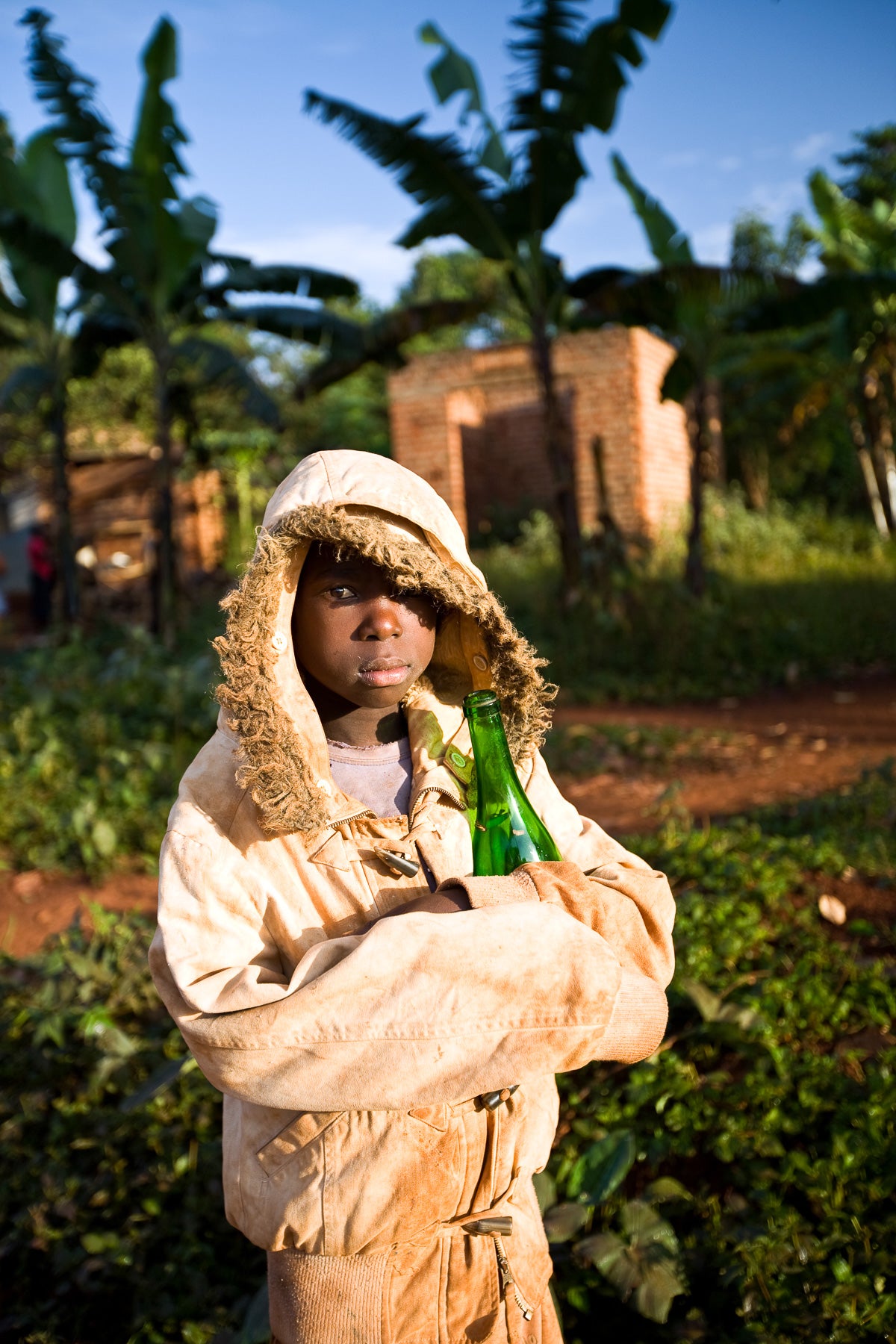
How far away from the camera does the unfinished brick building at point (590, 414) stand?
1209cm

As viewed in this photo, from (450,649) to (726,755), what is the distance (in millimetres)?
4853

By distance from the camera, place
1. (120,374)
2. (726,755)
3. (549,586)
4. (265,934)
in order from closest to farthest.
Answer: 1. (265,934)
2. (726,755)
3. (549,586)
4. (120,374)

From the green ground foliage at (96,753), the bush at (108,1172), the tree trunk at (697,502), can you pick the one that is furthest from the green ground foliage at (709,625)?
the bush at (108,1172)

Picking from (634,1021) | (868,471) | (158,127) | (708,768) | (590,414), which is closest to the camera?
(634,1021)

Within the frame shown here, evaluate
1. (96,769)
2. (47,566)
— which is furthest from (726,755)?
(47,566)

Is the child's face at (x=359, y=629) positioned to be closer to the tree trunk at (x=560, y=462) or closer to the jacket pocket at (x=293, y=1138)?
the jacket pocket at (x=293, y=1138)

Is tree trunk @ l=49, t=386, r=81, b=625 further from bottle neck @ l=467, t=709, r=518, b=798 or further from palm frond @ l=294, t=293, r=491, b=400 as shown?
bottle neck @ l=467, t=709, r=518, b=798

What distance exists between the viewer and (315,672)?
133 centimetres

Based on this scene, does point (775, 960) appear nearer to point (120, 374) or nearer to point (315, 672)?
point (315, 672)

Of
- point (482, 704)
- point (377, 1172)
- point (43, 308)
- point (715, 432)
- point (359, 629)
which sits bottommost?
point (377, 1172)

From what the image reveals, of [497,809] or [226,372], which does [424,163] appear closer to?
[226,372]

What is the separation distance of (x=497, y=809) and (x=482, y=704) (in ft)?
0.51

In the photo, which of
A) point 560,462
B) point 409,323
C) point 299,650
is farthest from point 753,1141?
point 409,323

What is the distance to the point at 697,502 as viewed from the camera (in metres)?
9.30
